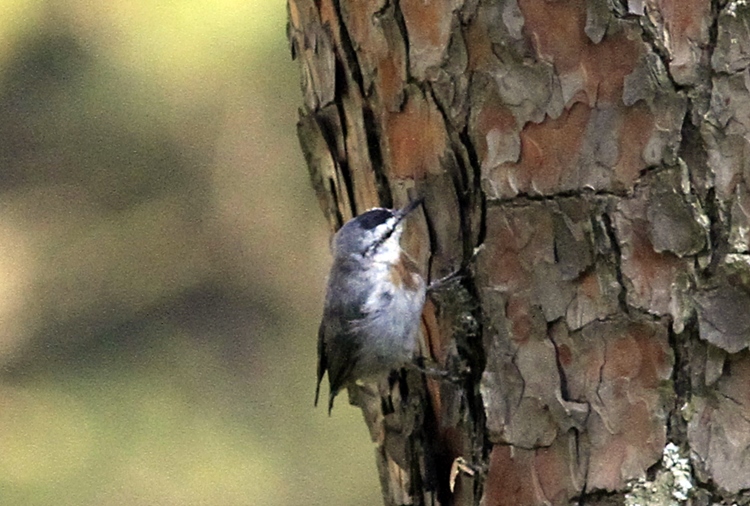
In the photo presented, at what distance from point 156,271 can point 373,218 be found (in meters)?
2.57

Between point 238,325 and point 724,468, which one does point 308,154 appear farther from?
point 238,325

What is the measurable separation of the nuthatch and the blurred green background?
1601 millimetres

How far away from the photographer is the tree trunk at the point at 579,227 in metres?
1.65

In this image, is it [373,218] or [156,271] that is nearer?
[373,218]

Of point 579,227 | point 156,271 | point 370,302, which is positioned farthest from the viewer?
point 156,271

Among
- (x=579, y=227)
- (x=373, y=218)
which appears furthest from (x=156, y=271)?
(x=579, y=227)

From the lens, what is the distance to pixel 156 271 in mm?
4551

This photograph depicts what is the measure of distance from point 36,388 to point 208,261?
96 centimetres

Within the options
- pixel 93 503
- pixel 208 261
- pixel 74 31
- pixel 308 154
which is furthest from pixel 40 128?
pixel 308 154

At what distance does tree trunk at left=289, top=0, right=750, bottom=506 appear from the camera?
5.40 feet

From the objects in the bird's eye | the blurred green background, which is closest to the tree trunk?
the bird's eye

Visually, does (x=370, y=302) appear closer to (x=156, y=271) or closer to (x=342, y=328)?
(x=342, y=328)

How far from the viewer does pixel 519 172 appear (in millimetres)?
1818

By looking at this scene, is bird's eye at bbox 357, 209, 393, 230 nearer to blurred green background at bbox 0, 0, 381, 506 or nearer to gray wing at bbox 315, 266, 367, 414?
gray wing at bbox 315, 266, 367, 414
